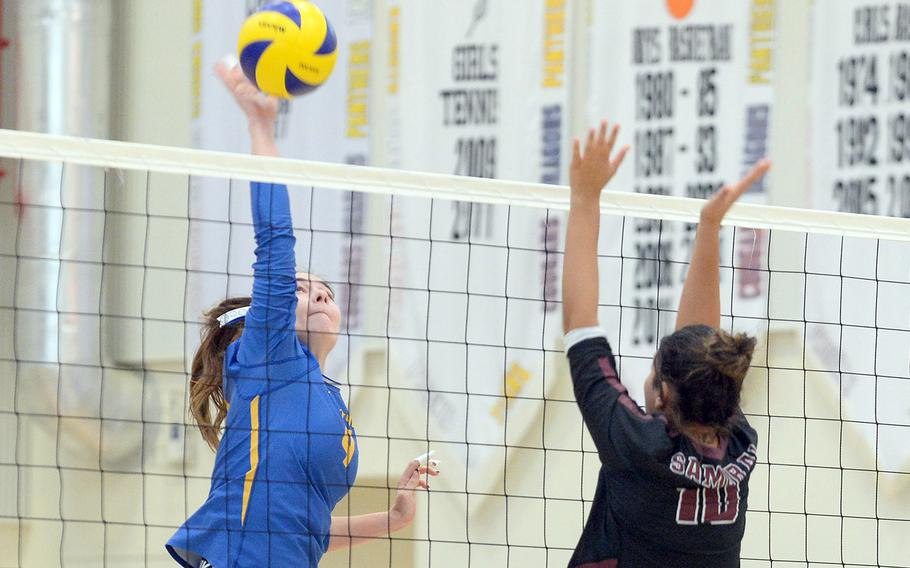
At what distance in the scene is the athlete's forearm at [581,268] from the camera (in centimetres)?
258

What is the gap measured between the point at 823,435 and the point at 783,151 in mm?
1473

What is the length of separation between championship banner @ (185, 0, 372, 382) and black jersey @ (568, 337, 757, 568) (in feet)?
17.9

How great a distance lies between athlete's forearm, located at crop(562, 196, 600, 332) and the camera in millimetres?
2584

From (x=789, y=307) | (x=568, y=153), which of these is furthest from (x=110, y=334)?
(x=789, y=307)

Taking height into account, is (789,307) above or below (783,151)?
below

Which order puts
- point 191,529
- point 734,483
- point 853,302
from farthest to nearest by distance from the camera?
point 853,302
point 191,529
point 734,483

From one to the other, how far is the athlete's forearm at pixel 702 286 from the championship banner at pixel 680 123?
3.64 m

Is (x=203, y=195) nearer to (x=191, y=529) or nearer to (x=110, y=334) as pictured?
(x=110, y=334)

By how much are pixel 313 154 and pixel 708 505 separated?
609 cm

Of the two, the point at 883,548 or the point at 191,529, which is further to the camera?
the point at 883,548

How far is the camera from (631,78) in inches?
280

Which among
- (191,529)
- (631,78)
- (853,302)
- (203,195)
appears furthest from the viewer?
(203,195)

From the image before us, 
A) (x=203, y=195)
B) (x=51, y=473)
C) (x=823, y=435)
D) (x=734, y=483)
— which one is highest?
(x=203, y=195)

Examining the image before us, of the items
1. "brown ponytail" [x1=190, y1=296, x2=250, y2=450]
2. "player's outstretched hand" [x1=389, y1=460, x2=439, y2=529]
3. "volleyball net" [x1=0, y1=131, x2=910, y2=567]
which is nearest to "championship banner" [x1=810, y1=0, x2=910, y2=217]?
"volleyball net" [x1=0, y1=131, x2=910, y2=567]
